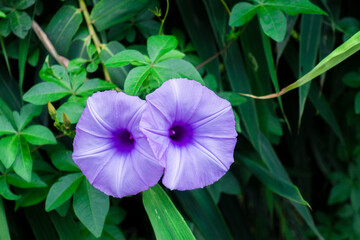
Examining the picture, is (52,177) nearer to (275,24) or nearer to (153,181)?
(153,181)

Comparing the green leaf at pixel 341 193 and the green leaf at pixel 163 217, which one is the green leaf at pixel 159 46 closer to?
the green leaf at pixel 163 217

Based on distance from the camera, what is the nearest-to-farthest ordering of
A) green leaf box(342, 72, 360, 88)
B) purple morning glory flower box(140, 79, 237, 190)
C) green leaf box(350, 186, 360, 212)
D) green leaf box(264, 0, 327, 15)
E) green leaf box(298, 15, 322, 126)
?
purple morning glory flower box(140, 79, 237, 190) < green leaf box(264, 0, 327, 15) < green leaf box(298, 15, 322, 126) < green leaf box(342, 72, 360, 88) < green leaf box(350, 186, 360, 212)

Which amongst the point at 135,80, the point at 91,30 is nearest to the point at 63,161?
the point at 135,80

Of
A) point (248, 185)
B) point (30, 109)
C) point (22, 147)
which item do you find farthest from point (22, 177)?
point (248, 185)

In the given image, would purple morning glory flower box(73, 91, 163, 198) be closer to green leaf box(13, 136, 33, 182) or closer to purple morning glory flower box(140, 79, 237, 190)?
purple morning glory flower box(140, 79, 237, 190)

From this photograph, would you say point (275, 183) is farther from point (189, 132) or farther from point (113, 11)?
point (113, 11)

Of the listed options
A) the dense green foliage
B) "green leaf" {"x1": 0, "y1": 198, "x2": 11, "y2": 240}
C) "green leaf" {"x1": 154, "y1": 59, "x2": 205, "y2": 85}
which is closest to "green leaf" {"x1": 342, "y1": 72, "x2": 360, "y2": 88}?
the dense green foliage
